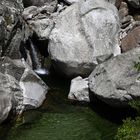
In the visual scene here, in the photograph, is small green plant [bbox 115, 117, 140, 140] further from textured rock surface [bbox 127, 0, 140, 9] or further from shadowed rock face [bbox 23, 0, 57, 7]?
shadowed rock face [bbox 23, 0, 57, 7]

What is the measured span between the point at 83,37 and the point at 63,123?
4.21 metres

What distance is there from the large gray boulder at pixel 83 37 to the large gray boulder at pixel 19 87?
1.37 meters

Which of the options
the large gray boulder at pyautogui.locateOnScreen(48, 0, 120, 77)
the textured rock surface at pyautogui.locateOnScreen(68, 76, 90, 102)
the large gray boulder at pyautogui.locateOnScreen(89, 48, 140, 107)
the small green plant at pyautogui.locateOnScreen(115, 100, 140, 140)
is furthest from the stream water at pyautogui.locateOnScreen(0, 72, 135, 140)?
the small green plant at pyautogui.locateOnScreen(115, 100, 140, 140)

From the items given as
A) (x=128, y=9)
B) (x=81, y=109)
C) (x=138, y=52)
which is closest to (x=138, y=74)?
(x=138, y=52)

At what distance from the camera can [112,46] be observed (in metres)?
16.1

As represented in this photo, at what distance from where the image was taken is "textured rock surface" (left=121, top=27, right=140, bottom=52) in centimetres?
1588

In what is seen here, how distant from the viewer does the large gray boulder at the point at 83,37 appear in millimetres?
15266

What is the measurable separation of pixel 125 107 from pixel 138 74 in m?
1.23

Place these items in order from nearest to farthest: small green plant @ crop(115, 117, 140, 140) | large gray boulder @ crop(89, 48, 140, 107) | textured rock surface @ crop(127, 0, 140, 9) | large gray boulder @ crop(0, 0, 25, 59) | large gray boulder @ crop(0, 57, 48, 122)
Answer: small green plant @ crop(115, 117, 140, 140) → large gray boulder @ crop(89, 48, 140, 107) → large gray boulder @ crop(0, 57, 48, 122) → large gray boulder @ crop(0, 0, 25, 59) → textured rock surface @ crop(127, 0, 140, 9)

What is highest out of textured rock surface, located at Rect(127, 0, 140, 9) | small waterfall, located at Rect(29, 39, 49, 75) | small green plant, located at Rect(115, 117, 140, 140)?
small green plant, located at Rect(115, 117, 140, 140)

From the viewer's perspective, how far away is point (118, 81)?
12.8 m

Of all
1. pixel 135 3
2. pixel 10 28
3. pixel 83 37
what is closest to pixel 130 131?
pixel 10 28

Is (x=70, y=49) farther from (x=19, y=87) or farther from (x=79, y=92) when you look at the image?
(x=19, y=87)

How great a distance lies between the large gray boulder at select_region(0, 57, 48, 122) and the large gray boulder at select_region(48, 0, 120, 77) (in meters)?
1.37
